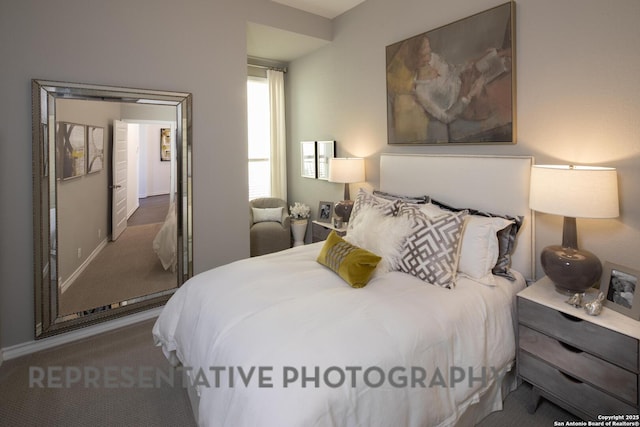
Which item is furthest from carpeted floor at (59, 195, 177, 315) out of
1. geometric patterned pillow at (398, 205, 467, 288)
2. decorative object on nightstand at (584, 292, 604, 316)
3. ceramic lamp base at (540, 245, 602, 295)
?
decorative object on nightstand at (584, 292, 604, 316)

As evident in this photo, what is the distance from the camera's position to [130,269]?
9.88 feet

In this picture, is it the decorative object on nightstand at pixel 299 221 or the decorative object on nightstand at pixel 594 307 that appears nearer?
the decorative object on nightstand at pixel 594 307

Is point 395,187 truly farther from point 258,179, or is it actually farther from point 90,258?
point 90,258

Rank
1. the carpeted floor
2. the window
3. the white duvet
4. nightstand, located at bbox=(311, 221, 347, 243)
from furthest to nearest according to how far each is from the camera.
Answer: the window < nightstand, located at bbox=(311, 221, 347, 243) < the carpeted floor < the white duvet

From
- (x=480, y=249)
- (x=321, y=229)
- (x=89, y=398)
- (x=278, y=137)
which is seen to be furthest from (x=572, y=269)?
(x=278, y=137)

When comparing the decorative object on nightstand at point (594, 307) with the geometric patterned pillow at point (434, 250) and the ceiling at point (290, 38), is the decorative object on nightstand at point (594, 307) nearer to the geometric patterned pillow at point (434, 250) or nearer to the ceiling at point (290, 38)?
the geometric patterned pillow at point (434, 250)

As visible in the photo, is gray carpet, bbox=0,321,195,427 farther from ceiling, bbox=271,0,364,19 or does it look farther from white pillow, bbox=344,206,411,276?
ceiling, bbox=271,0,364,19

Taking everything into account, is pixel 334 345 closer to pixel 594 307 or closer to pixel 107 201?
pixel 594 307

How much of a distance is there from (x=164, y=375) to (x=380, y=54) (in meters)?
3.24

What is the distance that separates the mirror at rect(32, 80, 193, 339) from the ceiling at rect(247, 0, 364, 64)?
1193 mm

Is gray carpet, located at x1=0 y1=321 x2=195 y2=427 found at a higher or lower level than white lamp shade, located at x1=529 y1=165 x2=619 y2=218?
lower

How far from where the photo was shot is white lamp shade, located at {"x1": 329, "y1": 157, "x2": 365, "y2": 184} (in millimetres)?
3494

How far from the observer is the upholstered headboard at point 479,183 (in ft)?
7.54

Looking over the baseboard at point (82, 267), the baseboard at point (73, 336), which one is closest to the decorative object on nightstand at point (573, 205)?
the baseboard at point (73, 336)
